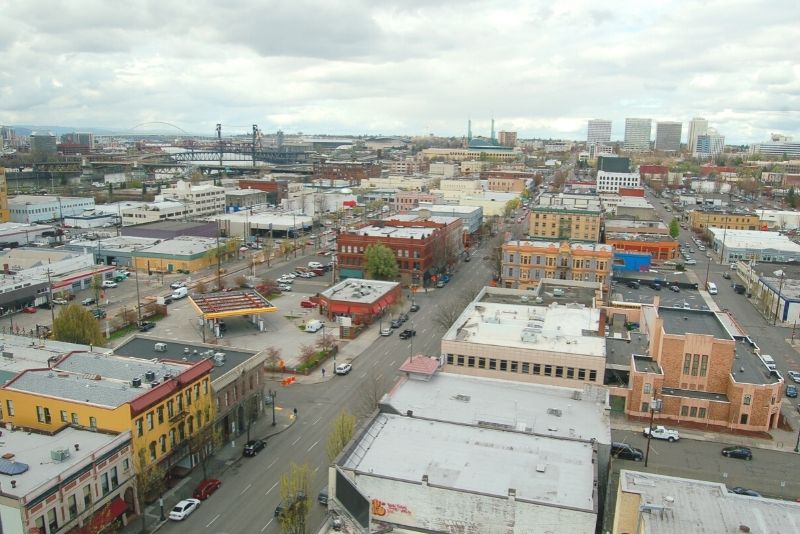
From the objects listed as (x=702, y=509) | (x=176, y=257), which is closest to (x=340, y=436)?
(x=702, y=509)

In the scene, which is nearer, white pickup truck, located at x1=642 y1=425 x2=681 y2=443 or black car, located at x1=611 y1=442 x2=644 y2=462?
black car, located at x1=611 y1=442 x2=644 y2=462

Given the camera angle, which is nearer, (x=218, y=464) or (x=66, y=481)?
(x=66, y=481)

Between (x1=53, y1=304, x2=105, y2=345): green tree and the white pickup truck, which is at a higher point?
(x1=53, y1=304, x2=105, y2=345): green tree

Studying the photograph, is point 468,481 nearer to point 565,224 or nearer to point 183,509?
point 183,509

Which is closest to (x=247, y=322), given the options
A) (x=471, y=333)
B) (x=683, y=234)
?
(x=471, y=333)

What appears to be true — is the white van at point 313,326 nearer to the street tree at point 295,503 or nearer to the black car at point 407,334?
the black car at point 407,334

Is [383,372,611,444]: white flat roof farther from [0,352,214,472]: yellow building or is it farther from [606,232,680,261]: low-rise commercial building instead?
[606,232,680,261]: low-rise commercial building

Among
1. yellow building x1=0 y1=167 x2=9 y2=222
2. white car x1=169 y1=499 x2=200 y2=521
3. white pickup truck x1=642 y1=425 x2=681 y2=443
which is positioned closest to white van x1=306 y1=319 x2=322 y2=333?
white car x1=169 y1=499 x2=200 y2=521

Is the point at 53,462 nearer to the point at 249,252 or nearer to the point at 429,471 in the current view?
the point at 429,471
